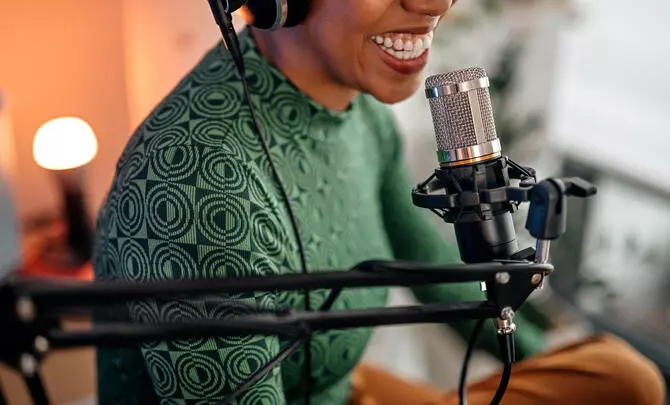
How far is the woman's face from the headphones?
2 centimetres

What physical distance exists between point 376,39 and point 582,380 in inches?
18.0

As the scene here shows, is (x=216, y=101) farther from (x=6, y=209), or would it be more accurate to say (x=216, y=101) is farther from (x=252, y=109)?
(x=6, y=209)

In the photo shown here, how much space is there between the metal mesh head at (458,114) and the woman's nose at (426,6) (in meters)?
0.16

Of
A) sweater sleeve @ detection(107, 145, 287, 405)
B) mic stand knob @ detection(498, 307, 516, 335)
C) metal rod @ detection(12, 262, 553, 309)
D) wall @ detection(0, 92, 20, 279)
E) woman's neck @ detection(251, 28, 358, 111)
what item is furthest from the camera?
wall @ detection(0, 92, 20, 279)

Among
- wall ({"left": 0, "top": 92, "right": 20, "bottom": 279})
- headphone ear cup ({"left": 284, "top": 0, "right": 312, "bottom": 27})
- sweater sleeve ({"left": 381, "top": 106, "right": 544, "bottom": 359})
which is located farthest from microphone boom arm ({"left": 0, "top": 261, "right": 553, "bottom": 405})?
wall ({"left": 0, "top": 92, "right": 20, "bottom": 279})

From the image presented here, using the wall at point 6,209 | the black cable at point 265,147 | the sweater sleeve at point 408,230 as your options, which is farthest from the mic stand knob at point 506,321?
the wall at point 6,209

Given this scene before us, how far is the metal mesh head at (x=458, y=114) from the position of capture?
1.82 ft

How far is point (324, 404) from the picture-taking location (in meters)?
0.89

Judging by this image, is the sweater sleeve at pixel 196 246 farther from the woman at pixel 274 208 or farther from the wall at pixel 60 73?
the wall at pixel 60 73

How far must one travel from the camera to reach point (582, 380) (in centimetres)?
83

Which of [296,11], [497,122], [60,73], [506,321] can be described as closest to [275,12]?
[296,11]

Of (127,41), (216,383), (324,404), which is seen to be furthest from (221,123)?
(127,41)

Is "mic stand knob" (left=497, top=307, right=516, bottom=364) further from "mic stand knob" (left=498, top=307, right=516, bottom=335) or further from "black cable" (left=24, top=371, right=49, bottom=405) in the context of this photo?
"black cable" (left=24, top=371, right=49, bottom=405)

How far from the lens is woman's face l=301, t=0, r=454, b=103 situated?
2.31 feet
